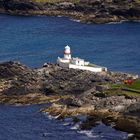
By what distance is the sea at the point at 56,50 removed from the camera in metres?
86.8

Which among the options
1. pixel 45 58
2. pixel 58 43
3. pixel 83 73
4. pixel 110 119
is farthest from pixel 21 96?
pixel 58 43

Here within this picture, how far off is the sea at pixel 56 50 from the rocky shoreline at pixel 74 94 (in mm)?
2067

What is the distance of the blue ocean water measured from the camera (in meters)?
135

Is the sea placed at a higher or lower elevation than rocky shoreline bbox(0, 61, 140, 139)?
lower

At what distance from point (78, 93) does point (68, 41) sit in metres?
59.5

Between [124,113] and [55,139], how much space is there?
415 inches

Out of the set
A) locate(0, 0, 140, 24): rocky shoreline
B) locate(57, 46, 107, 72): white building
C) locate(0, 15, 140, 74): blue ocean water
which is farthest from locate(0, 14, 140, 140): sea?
locate(57, 46, 107, 72): white building

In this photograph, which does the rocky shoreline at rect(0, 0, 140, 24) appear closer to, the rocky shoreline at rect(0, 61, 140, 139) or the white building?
the white building

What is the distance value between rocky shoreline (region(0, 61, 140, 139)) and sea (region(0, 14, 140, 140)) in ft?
6.78

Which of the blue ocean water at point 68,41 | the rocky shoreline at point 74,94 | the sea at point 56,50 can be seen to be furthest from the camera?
the blue ocean water at point 68,41

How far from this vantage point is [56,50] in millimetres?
146500

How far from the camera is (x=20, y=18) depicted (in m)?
198

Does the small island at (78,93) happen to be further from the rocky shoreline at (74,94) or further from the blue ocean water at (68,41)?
the blue ocean water at (68,41)

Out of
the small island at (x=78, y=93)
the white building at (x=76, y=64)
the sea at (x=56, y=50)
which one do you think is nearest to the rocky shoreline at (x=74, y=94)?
the small island at (x=78, y=93)
